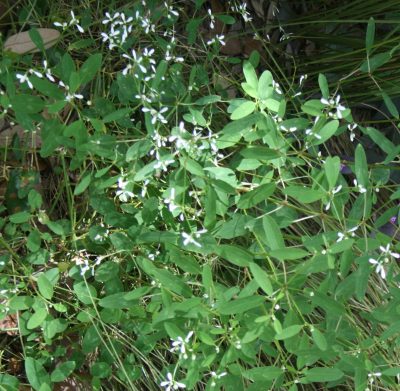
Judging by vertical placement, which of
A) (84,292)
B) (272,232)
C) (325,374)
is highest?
(272,232)

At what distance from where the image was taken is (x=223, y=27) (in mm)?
1781

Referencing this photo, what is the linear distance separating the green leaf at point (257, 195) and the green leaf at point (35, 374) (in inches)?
17.8

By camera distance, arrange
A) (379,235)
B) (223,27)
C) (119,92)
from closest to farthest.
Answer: (379,235)
(119,92)
(223,27)

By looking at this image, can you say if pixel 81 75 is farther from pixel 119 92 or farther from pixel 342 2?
pixel 342 2

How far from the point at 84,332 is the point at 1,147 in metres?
0.40

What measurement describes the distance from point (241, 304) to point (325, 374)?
0.19 metres

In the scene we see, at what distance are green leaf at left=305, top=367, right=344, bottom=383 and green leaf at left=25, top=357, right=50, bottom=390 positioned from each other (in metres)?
0.44

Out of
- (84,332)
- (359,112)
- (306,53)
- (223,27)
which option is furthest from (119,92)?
(359,112)

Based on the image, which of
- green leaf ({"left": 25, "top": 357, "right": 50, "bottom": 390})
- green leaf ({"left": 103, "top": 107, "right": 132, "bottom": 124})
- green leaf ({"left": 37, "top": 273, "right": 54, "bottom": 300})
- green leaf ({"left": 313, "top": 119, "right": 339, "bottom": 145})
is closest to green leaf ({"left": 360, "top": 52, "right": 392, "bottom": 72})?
green leaf ({"left": 313, "top": 119, "right": 339, "bottom": 145})

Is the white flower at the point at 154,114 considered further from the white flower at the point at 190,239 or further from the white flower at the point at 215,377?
the white flower at the point at 215,377

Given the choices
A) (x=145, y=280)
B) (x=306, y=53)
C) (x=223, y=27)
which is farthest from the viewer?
(x=306, y=53)

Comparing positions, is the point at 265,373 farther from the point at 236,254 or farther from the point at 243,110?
the point at 243,110

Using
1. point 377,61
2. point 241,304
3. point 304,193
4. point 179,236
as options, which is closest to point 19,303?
point 179,236

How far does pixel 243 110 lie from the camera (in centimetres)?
108
